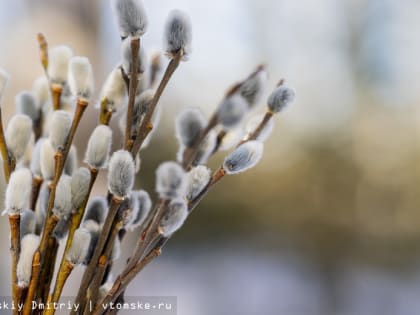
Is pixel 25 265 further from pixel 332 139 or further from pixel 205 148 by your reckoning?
pixel 332 139

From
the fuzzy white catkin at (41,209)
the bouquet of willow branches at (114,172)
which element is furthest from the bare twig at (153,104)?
the fuzzy white catkin at (41,209)

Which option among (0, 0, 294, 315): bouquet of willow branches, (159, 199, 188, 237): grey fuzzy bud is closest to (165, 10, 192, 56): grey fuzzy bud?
(0, 0, 294, 315): bouquet of willow branches

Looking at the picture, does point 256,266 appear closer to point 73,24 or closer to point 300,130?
point 300,130

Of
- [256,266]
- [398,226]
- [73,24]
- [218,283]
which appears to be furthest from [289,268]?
[73,24]

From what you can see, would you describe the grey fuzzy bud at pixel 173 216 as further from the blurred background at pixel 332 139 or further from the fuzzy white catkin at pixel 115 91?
the blurred background at pixel 332 139

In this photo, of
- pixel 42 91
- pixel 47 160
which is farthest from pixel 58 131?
pixel 42 91
